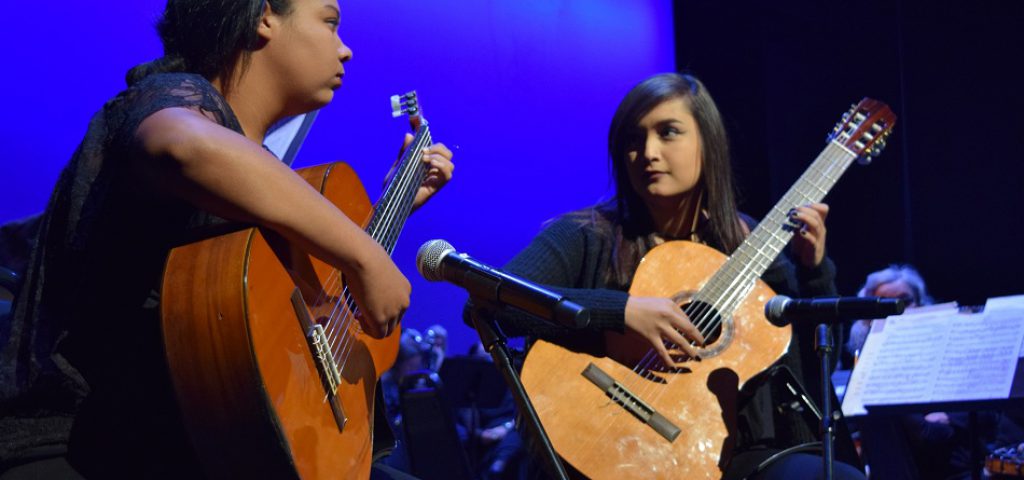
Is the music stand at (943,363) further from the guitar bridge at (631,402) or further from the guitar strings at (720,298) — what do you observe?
the guitar bridge at (631,402)

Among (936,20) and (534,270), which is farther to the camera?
(936,20)

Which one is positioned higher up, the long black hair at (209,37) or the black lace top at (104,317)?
the long black hair at (209,37)

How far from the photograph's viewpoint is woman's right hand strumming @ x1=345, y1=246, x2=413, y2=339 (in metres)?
1.39

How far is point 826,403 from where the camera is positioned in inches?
71.9

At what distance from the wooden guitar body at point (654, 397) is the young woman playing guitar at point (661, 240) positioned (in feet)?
0.08

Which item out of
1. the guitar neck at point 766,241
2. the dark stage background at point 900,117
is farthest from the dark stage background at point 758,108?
the guitar neck at point 766,241

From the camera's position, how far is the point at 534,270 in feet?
7.45

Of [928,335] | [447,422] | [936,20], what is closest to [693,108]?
[928,335]

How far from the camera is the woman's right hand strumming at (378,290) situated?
4.57 ft

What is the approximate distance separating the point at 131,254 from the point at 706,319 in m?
1.31

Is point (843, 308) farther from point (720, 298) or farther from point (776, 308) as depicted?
point (720, 298)

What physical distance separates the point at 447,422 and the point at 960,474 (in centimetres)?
263

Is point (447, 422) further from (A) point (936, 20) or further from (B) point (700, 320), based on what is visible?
(A) point (936, 20)

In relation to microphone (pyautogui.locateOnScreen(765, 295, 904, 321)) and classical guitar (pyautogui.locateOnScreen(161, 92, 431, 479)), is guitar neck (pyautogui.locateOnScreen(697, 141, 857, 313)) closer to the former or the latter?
microphone (pyautogui.locateOnScreen(765, 295, 904, 321))
